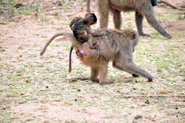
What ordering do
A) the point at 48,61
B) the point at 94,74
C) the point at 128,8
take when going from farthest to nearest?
the point at 128,8 → the point at 48,61 → the point at 94,74

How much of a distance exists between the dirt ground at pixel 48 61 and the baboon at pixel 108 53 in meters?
0.31

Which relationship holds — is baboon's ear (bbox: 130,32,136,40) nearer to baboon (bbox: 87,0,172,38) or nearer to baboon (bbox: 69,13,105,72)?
baboon (bbox: 69,13,105,72)

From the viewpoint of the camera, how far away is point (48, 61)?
683 centimetres

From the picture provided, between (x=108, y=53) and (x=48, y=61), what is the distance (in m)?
1.83

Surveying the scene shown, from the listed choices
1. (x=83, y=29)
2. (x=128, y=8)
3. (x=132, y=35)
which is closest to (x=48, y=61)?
(x=83, y=29)

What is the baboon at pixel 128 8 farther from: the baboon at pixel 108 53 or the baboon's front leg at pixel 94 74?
the baboon's front leg at pixel 94 74

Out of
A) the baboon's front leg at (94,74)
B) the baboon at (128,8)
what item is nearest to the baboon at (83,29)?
the baboon's front leg at (94,74)

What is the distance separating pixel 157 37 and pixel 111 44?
13.3 ft

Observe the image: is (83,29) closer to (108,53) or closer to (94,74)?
(108,53)

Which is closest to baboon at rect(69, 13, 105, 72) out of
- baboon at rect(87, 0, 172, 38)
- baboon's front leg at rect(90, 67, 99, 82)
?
baboon's front leg at rect(90, 67, 99, 82)

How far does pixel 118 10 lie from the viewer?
930cm

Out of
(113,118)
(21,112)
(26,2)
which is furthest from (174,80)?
(26,2)

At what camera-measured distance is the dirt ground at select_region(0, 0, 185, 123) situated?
4.11 metres

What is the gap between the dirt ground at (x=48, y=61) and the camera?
162 inches
